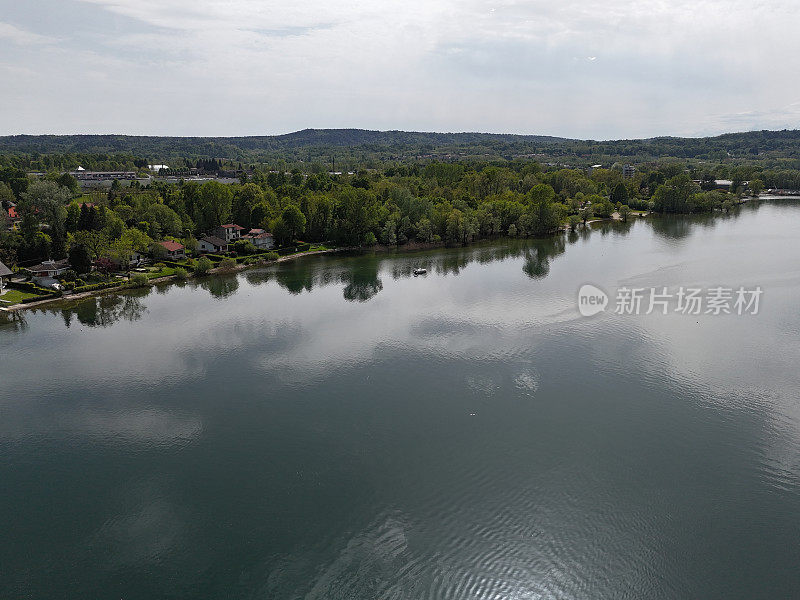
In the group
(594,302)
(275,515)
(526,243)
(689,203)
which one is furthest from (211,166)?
(275,515)

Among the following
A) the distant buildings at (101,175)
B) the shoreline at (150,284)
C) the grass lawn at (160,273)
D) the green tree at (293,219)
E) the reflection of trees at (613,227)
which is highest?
the distant buildings at (101,175)

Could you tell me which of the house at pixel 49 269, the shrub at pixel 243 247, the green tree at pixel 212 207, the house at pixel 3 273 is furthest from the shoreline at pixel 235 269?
the green tree at pixel 212 207

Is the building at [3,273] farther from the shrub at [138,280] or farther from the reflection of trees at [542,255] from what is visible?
the reflection of trees at [542,255]

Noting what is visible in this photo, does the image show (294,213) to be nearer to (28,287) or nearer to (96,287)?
(96,287)

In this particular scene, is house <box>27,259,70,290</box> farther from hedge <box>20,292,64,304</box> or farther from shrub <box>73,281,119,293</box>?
shrub <box>73,281,119,293</box>

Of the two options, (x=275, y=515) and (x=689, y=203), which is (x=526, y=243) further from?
(x=275, y=515)
